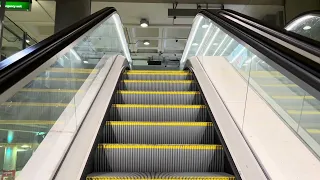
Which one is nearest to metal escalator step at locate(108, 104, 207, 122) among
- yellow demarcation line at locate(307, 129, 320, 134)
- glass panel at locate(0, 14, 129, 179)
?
glass panel at locate(0, 14, 129, 179)

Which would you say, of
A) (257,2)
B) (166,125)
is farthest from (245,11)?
(166,125)

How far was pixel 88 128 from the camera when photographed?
257cm

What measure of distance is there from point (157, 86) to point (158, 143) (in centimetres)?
149

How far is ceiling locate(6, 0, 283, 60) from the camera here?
30.4 feet

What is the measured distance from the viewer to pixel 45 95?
2.25m

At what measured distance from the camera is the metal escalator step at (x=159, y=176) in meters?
2.23

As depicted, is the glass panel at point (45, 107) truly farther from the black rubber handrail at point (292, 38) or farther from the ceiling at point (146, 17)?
the ceiling at point (146, 17)

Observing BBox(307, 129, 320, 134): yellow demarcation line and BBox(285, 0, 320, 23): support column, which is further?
BBox(285, 0, 320, 23): support column

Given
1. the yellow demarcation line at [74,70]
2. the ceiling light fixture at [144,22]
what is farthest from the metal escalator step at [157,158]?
the ceiling light fixture at [144,22]

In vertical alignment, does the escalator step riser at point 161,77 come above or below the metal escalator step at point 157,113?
above

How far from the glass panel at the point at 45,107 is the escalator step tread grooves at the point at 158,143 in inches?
13.6

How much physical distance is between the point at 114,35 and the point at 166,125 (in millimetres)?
3496

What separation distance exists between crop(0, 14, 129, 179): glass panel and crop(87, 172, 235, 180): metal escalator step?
0.38 meters

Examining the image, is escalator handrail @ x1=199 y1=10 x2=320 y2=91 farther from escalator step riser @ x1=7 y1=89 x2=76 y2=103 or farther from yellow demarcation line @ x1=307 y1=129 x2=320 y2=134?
escalator step riser @ x1=7 y1=89 x2=76 y2=103
